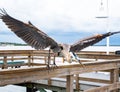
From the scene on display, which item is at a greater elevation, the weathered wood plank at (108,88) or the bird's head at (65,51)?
the bird's head at (65,51)

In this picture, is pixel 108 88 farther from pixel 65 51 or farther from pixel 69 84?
pixel 65 51

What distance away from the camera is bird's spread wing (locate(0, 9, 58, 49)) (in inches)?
175

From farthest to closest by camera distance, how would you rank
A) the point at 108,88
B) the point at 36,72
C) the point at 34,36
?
1. the point at 108,88
2. the point at 34,36
3. the point at 36,72

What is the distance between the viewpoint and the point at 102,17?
14523mm

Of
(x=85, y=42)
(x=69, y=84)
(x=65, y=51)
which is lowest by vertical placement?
(x=69, y=84)

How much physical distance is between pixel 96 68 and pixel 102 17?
29.6ft

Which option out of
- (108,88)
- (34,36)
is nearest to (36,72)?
(34,36)

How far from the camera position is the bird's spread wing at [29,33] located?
4.45 meters

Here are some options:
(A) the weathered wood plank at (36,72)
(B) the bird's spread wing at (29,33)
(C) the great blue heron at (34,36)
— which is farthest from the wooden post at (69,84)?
(B) the bird's spread wing at (29,33)

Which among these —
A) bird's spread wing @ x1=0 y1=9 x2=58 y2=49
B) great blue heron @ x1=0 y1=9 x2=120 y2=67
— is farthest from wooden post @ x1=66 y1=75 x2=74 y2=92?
bird's spread wing @ x1=0 y1=9 x2=58 y2=49

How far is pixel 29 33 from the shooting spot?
15.1ft

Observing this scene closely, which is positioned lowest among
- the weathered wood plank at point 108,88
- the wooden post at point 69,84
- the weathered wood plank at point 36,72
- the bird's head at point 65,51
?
the weathered wood plank at point 108,88

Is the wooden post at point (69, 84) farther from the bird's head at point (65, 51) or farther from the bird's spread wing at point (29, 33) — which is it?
the bird's spread wing at point (29, 33)

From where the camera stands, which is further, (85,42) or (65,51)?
(85,42)
